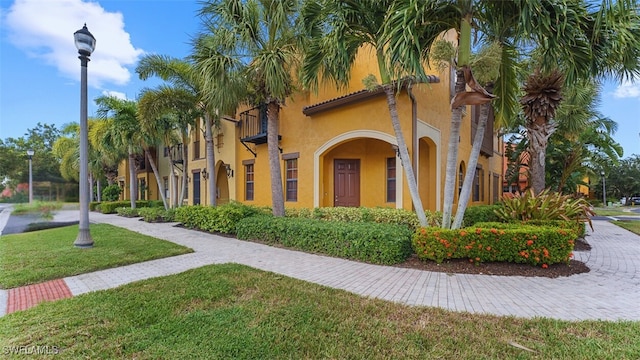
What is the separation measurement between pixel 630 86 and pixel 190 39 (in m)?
13.0

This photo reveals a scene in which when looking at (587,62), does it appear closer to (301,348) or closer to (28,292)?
(301,348)

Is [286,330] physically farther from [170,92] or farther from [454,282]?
[170,92]

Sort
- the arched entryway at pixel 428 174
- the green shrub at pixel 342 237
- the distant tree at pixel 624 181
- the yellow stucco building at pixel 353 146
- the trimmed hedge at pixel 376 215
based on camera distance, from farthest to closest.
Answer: the distant tree at pixel 624 181 → the arched entryway at pixel 428 174 → the yellow stucco building at pixel 353 146 → the trimmed hedge at pixel 376 215 → the green shrub at pixel 342 237

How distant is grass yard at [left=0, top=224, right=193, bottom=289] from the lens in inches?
225

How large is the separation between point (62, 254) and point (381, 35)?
9.06m

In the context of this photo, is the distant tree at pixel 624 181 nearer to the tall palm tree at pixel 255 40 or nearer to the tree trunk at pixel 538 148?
the tree trunk at pixel 538 148

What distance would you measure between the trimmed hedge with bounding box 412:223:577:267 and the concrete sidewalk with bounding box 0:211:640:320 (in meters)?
0.51

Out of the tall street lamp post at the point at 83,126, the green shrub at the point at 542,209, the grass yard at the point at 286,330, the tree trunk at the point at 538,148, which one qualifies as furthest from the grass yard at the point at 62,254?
the tree trunk at the point at 538,148

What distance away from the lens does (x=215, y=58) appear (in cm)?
920

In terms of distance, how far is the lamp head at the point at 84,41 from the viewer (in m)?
7.07

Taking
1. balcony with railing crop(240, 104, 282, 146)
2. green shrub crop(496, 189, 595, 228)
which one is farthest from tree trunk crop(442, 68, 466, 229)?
balcony with railing crop(240, 104, 282, 146)

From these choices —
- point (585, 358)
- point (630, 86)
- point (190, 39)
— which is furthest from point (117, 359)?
point (630, 86)

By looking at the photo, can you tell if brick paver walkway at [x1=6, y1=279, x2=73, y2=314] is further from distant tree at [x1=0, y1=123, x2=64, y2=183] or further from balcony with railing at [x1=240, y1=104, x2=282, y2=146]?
balcony with railing at [x1=240, y1=104, x2=282, y2=146]

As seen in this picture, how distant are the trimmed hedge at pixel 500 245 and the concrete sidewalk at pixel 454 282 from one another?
508mm
